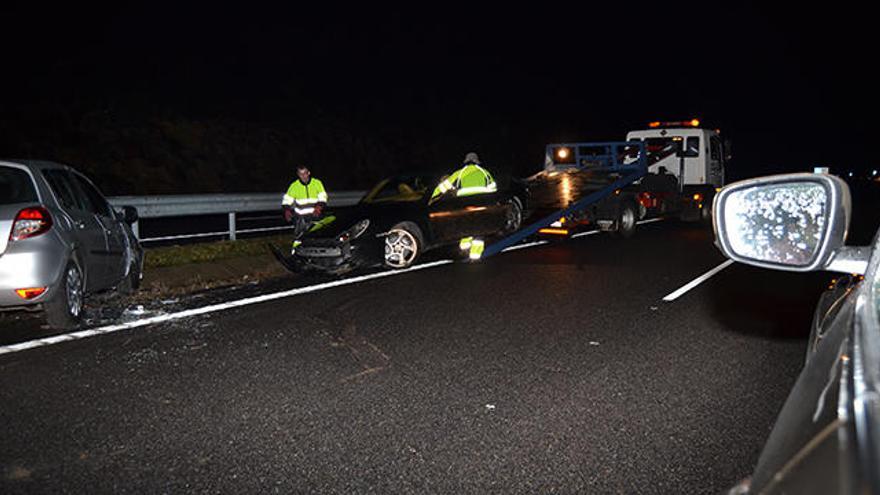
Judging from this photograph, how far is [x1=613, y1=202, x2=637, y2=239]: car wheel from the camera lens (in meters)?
15.9

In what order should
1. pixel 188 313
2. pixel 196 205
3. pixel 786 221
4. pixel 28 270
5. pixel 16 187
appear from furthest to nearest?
pixel 196 205 → pixel 188 313 → pixel 16 187 → pixel 28 270 → pixel 786 221

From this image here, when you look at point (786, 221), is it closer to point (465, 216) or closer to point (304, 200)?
point (465, 216)

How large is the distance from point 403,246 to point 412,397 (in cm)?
623

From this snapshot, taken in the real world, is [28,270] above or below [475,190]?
below

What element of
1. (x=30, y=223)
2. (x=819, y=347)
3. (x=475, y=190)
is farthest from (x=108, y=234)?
(x=819, y=347)

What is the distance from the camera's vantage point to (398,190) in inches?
488

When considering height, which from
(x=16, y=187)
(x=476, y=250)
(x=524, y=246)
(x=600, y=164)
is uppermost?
(x=16, y=187)

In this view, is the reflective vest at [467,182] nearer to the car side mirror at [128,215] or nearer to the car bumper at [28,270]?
the car side mirror at [128,215]

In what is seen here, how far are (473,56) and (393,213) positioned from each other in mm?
45724

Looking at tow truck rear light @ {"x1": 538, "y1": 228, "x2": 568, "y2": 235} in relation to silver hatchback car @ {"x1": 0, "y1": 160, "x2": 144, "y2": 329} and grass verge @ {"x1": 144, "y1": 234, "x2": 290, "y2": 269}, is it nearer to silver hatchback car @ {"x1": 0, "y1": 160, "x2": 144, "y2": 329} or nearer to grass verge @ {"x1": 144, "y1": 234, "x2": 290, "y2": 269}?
grass verge @ {"x1": 144, "y1": 234, "x2": 290, "y2": 269}

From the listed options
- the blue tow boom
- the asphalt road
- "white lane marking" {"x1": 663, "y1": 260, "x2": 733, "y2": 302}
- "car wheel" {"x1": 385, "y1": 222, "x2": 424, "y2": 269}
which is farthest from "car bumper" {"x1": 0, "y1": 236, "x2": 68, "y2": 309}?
the blue tow boom

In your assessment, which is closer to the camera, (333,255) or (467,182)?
(333,255)

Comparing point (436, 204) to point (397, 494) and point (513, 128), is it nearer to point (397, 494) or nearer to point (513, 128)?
point (397, 494)

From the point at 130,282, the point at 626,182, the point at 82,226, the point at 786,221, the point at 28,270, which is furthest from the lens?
the point at 626,182
